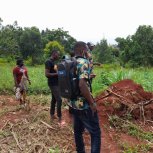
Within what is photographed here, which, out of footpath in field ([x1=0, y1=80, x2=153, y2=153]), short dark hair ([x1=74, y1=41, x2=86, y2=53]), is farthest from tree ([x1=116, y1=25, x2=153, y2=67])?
short dark hair ([x1=74, y1=41, x2=86, y2=53])

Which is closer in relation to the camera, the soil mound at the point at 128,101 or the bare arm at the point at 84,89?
the bare arm at the point at 84,89

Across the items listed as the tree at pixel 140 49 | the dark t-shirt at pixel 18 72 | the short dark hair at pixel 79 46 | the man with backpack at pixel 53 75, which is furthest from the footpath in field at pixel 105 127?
the tree at pixel 140 49

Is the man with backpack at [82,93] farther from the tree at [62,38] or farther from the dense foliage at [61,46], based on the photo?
the tree at [62,38]

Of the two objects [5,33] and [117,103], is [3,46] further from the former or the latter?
[117,103]

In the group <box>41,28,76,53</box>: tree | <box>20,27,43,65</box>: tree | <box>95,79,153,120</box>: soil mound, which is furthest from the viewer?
<box>41,28,76,53</box>: tree

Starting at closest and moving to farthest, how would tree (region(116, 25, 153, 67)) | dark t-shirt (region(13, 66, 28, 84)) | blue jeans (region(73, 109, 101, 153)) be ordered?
blue jeans (region(73, 109, 101, 153)) → dark t-shirt (region(13, 66, 28, 84)) → tree (region(116, 25, 153, 67))

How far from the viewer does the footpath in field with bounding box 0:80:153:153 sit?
20.6 feet

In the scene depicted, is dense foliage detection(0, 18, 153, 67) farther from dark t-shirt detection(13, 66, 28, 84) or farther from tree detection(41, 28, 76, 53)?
dark t-shirt detection(13, 66, 28, 84)

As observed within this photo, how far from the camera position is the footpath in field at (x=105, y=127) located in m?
6.29

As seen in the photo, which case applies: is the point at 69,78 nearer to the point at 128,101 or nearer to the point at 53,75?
the point at 53,75

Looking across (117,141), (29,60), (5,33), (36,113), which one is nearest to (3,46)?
(5,33)

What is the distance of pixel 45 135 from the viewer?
677cm

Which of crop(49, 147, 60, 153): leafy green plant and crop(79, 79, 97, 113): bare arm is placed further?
crop(49, 147, 60, 153): leafy green plant

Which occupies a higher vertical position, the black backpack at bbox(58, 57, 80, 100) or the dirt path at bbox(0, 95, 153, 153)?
the black backpack at bbox(58, 57, 80, 100)
